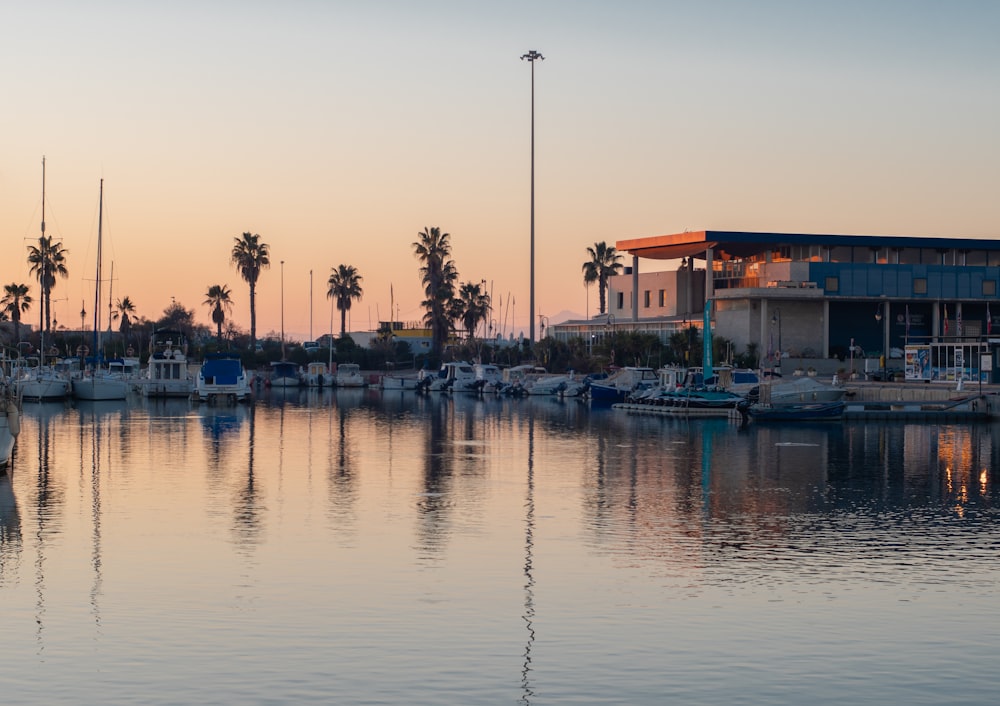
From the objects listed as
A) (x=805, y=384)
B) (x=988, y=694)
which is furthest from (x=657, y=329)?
(x=988, y=694)

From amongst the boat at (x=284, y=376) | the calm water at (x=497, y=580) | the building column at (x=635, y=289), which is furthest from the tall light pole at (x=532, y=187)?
the calm water at (x=497, y=580)

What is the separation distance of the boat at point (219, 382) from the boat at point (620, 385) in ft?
88.5

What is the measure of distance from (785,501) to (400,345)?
143 metres

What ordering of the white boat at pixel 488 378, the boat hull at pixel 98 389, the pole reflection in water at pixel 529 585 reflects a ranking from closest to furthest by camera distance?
the pole reflection in water at pixel 529 585, the boat hull at pixel 98 389, the white boat at pixel 488 378

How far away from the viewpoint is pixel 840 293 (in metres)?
120

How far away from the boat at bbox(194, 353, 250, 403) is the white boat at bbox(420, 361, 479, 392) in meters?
36.6

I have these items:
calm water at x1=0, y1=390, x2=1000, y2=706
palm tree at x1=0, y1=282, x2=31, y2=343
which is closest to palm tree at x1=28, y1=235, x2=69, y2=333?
palm tree at x1=0, y1=282, x2=31, y2=343

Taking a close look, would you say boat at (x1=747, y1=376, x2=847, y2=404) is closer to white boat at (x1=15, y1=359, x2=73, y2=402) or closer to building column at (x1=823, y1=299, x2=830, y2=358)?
building column at (x1=823, y1=299, x2=830, y2=358)

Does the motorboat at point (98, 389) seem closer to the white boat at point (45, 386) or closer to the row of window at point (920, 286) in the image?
the white boat at point (45, 386)

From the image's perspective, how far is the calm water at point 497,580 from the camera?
652 inches

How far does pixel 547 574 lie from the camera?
77.9ft

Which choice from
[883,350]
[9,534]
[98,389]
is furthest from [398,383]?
[9,534]

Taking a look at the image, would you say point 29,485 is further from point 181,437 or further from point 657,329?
point 657,329

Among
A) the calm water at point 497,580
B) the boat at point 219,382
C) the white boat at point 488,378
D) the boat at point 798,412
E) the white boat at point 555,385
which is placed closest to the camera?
the calm water at point 497,580
